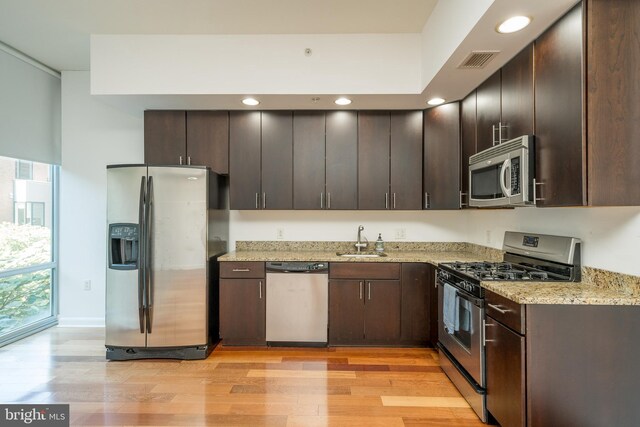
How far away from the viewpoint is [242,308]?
337 cm

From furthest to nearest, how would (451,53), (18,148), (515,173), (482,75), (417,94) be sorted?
1. (18,148)
2. (417,94)
3. (482,75)
4. (451,53)
5. (515,173)

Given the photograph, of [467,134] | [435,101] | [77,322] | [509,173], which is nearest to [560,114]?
[509,173]

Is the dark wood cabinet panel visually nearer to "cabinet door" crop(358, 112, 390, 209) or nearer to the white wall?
"cabinet door" crop(358, 112, 390, 209)

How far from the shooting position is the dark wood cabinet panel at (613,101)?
1730 mm

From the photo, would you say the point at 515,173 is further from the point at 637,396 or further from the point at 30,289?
the point at 30,289

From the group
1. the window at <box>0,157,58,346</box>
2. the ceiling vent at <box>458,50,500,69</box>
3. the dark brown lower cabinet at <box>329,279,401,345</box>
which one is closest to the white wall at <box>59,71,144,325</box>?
the window at <box>0,157,58,346</box>

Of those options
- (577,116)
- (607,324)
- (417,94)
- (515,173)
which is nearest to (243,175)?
(417,94)

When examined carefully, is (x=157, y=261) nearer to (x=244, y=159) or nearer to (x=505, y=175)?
(x=244, y=159)

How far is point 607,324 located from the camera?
174 cm

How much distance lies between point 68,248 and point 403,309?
12.2 feet

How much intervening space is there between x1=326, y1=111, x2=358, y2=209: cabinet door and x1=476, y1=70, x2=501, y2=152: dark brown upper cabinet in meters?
1.17

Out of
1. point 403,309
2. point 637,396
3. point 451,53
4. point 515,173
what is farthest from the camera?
point 403,309

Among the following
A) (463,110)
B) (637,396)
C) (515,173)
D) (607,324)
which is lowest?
(637,396)

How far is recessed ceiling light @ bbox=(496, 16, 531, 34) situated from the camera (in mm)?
1926
